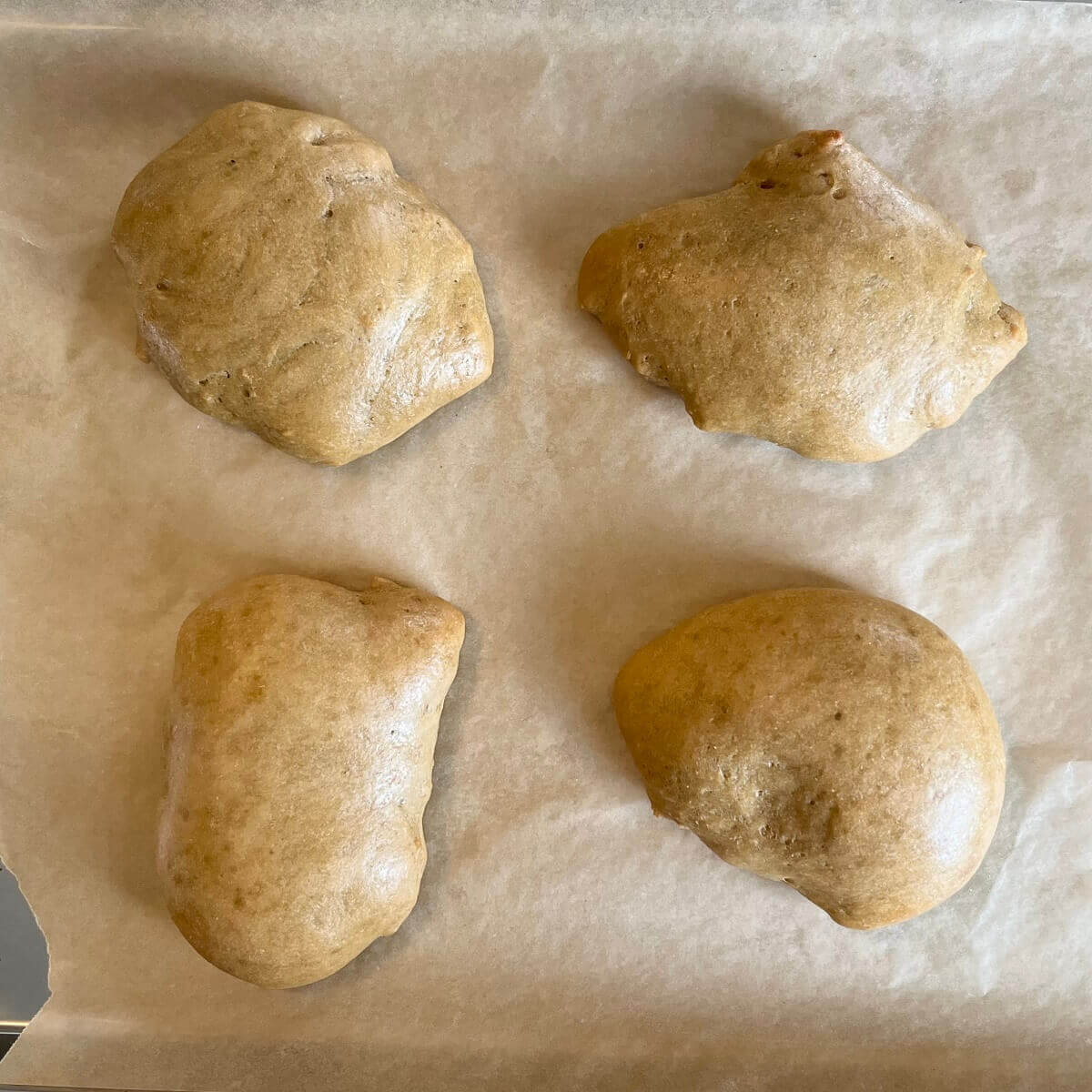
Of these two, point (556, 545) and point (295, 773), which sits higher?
point (556, 545)

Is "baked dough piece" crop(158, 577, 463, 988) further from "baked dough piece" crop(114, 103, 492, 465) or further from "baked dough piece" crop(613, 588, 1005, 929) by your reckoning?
"baked dough piece" crop(613, 588, 1005, 929)

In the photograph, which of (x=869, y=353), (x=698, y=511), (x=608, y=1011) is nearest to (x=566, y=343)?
(x=698, y=511)

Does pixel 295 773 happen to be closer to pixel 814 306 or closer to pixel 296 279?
pixel 296 279

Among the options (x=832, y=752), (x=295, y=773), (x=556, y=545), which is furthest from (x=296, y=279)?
(x=832, y=752)

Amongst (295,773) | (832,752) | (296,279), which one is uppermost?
(296,279)

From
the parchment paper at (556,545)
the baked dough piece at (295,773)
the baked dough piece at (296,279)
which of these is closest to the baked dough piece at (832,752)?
the parchment paper at (556,545)

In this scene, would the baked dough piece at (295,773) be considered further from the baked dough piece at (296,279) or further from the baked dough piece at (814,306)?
the baked dough piece at (814,306)
